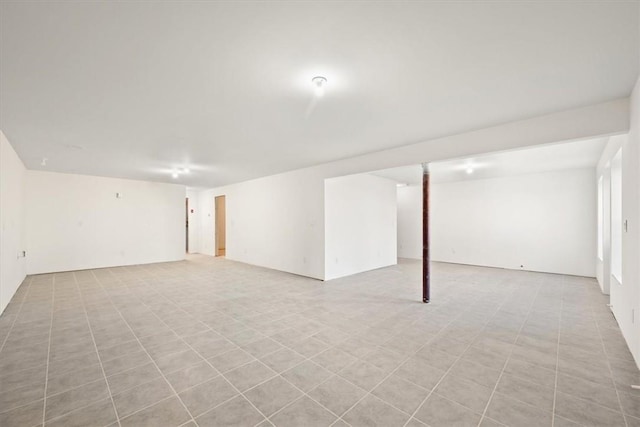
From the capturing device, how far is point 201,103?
2.77m

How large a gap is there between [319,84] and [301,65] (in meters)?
0.29

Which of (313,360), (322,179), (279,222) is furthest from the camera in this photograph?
(279,222)

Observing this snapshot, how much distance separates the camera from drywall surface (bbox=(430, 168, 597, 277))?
20.7 ft

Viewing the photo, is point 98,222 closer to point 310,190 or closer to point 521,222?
point 310,190

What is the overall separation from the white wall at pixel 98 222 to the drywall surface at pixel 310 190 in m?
1.71

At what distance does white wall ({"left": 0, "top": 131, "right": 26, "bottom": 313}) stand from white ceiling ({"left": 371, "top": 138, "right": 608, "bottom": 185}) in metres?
6.51

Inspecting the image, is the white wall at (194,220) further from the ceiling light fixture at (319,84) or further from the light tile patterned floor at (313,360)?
the ceiling light fixture at (319,84)

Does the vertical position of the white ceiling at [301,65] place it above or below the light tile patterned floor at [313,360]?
above

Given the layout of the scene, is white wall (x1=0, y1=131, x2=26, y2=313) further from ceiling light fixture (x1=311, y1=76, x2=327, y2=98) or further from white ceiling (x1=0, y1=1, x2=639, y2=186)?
ceiling light fixture (x1=311, y1=76, x2=327, y2=98)

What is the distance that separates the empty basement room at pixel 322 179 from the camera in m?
1.72

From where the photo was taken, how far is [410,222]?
9625mm

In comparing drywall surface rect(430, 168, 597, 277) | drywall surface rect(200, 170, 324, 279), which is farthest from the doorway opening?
drywall surface rect(430, 168, 597, 277)

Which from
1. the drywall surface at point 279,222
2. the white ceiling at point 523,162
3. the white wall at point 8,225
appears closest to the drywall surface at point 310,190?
the drywall surface at point 279,222

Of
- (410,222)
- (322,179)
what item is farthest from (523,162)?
(410,222)
